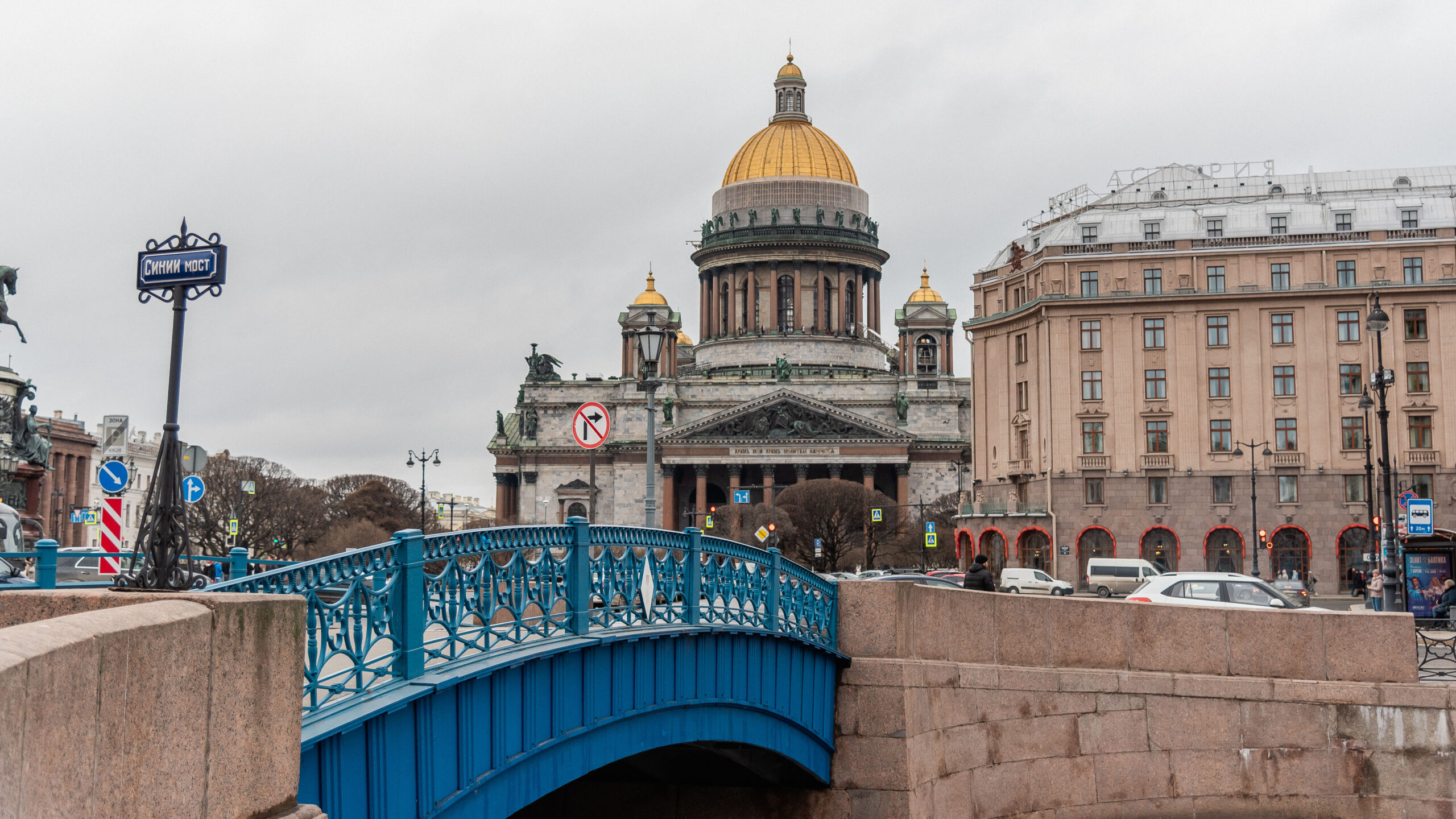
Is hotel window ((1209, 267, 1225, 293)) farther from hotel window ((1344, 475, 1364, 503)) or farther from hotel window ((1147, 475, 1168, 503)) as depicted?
hotel window ((1344, 475, 1364, 503))

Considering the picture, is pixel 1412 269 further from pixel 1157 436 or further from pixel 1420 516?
pixel 1420 516

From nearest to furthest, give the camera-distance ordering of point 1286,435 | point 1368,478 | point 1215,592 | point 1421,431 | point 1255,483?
point 1215,592 < point 1368,478 < point 1255,483 < point 1421,431 < point 1286,435

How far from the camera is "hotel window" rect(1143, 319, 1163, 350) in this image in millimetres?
62562

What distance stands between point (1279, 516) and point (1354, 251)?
11.0 m

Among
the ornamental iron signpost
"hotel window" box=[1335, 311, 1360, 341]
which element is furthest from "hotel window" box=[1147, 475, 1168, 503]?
the ornamental iron signpost

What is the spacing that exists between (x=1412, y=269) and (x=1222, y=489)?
37.5 feet

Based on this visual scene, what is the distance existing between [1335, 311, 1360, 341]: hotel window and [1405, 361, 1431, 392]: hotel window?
2.26 metres

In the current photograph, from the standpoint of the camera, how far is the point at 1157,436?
205 ft

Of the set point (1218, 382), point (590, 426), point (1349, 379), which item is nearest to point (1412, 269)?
point (1349, 379)

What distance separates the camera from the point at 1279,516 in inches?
2389

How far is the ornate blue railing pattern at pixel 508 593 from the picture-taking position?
862cm

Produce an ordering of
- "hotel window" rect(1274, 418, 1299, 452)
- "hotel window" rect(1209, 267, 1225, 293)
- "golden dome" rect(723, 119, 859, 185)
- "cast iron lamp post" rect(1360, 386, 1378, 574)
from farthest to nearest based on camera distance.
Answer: "golden dome" rect(723, 119, 859, 185), "hotel window" rect(1209, 267, 1225, 293), "hotel window" rect(1274, 418, 1299, 452), "cast iron lamp post" rect(1360, 386, 1378, 574)

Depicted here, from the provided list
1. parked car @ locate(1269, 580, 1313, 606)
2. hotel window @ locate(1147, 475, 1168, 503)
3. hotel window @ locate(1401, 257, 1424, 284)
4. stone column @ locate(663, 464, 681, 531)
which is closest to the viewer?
parked car @ locate(1269, 580, 1313, 606)

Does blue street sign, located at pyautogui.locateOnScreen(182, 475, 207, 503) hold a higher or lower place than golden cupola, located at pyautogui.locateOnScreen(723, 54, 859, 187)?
lower
